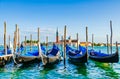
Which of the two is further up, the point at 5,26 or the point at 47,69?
the point at 5,26

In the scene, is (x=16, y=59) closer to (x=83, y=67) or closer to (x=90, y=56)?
(x=83, y=67)

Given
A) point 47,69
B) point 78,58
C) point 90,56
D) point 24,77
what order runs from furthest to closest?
point 90,56
point 78,58
point 47,69
point 24,77

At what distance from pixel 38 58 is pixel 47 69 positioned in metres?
1.67

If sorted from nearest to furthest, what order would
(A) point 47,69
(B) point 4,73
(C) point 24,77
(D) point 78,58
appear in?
(C) point 24,77 → (B) point 4,73 → (A) point 47,69 → (D) point 78,58

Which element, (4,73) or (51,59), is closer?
(4,73)

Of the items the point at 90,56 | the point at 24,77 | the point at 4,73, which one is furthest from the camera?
the point at 90,56

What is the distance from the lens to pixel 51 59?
13836 millimetres

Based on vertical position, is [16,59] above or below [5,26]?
below

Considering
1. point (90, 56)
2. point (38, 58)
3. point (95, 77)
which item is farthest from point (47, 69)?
point (90, 56)

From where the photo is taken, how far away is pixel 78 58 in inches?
579

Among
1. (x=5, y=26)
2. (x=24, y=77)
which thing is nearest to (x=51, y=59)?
(x=24, y=77)

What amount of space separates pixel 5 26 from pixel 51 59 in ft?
11.6

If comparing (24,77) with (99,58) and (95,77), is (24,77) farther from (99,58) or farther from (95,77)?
(99,58)

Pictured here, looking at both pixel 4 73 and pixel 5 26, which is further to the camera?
pixel 5 26
